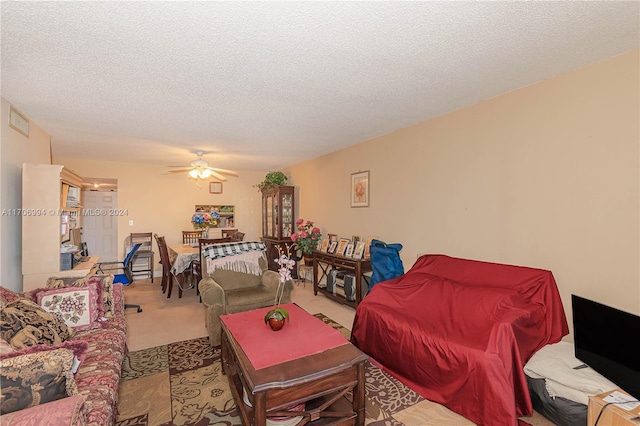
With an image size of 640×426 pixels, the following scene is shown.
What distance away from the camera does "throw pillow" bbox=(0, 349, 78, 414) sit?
1.05 metres

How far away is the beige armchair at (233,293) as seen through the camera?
3102 mm

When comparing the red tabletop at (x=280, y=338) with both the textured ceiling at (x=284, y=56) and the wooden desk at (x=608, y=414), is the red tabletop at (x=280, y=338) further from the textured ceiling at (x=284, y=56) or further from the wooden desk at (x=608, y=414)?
the textured ceiling at (x=284, y=56)

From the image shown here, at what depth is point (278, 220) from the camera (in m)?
6.13

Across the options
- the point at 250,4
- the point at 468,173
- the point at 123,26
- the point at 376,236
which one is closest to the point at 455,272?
the point at 468,173

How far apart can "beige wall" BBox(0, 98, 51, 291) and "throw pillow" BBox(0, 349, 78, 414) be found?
2.45 meters

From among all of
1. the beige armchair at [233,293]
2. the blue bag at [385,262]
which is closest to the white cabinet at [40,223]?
the beige armchair at [233,293]

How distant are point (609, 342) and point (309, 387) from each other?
1.80 m

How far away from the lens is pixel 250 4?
1.49 metres

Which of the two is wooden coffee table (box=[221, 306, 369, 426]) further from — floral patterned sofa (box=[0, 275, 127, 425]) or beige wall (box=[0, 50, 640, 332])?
beige wall (box=[0, 50, 640, 332])

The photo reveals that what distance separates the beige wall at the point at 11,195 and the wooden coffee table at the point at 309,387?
2.61 metres

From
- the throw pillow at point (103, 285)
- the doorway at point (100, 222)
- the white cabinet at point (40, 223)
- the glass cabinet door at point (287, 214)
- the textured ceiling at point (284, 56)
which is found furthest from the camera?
the doorway at point (100, 222)

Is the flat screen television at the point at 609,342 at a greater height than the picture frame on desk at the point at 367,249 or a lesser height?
lesser

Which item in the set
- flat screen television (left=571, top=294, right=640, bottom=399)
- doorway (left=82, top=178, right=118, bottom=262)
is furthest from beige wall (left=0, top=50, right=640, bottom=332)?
doorway (left=82, top=178, right=118, bottom=262)

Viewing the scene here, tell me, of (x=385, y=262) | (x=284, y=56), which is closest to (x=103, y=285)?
(x=284, y=56)
